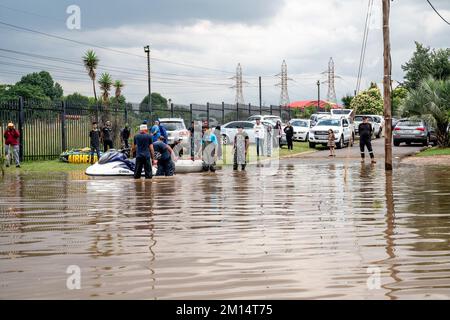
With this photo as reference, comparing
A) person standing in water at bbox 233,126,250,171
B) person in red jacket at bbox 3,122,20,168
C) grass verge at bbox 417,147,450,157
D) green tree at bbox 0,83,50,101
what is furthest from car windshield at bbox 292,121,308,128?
green tree at bbox 0,83,50,101

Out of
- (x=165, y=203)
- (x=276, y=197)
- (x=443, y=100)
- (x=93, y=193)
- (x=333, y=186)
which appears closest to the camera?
(x=165, y=203)

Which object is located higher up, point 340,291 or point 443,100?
point 443,100

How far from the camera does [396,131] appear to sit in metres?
44.8

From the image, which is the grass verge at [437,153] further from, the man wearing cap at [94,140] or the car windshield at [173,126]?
the man wearing cap at [94,140]

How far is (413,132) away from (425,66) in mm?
13137

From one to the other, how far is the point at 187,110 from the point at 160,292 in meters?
40.1

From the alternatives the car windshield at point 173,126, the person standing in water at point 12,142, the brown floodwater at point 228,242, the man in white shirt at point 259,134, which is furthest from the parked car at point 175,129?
the brown floodwater at point 228,242

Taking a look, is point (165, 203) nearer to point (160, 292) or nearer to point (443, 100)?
point (160, 292)

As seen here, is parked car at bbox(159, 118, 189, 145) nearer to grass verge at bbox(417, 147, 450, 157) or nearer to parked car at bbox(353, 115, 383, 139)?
grass verge at bbox(417, 147, 450, 157)

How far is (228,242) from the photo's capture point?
33.5 ft

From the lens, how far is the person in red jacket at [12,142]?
28.4 meters

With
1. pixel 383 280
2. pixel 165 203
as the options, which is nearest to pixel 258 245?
pixel 383 280

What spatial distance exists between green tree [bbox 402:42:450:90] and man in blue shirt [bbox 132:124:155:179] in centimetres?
2568
